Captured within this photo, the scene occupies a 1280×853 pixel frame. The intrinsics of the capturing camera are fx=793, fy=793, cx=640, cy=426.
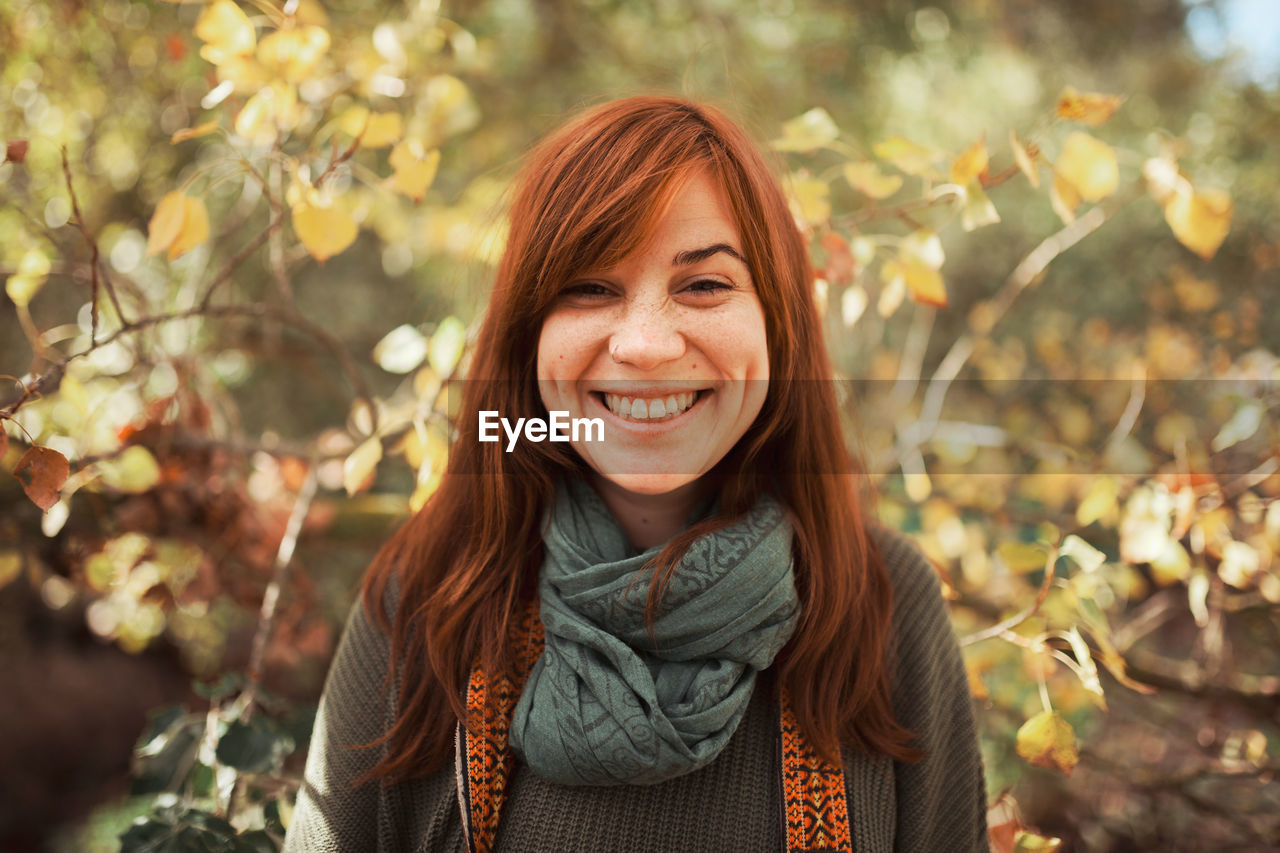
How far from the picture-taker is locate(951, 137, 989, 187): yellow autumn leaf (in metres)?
1.26

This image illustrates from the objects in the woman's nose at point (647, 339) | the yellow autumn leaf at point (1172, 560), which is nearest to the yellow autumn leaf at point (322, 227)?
the woman's nose at point (647, 339)

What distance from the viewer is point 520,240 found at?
46.0 inches

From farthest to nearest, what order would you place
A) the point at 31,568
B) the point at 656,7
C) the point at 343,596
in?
the point at 343,596 < the point at 656,7 < the point at 31,568

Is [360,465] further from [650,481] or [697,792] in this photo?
[697,792]

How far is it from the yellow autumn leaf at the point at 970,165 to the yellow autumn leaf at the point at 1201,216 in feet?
1.10

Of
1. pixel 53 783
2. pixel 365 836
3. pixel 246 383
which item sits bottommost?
pixel 53 783

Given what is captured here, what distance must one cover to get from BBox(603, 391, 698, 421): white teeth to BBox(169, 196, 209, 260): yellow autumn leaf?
721 millimetres

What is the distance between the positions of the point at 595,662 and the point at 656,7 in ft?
9.04

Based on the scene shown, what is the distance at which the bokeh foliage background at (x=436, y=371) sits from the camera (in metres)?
1.42

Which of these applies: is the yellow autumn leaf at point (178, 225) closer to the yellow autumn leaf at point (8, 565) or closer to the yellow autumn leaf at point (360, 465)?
the yellow autumn leaf at point (360, 465)

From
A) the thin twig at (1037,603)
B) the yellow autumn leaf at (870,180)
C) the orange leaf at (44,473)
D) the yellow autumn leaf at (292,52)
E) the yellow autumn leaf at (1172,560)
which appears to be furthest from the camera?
the yellow autumn leaf at (1172,560)

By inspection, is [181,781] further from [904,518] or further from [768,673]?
[904,518]

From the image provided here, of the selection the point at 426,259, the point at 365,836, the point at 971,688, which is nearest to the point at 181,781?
the point at 365,836

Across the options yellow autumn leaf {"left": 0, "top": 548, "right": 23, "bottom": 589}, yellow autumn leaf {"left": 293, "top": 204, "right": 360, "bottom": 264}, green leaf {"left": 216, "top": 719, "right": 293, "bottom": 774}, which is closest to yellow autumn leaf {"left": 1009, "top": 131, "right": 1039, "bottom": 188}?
yellow autumn leaf {"left": 293, "top": 204, "right": 360, "bottom": 264}
